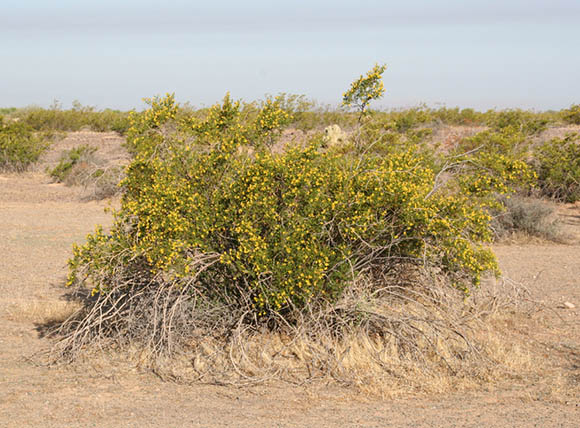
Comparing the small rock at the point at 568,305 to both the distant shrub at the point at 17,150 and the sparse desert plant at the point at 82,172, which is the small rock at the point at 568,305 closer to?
the sparse desert plant at the point at 82,172

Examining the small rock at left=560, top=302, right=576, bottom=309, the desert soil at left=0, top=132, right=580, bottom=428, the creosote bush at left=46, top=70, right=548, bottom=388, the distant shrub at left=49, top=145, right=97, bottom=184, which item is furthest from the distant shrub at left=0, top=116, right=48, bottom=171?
the small rock at left=560, top=302, right=576, bottom=309

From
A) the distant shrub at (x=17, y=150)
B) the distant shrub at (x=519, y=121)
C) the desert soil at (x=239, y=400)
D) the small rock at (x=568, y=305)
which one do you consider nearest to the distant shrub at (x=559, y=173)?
the distant shrub at (x=519, y=121)

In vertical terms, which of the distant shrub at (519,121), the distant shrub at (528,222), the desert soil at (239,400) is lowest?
the distant shrub at (528,222)

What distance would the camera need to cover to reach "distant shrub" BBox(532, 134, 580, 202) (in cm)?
1883

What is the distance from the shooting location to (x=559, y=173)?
1881 centimetres

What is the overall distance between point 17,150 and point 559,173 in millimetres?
19117

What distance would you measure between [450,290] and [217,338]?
2684mm

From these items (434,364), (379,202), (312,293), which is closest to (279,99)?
(379,202)

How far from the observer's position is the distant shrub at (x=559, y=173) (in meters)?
18.8

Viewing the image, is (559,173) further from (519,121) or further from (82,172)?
(82,172)

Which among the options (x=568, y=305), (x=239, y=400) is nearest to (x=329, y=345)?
(x=239, y=400)

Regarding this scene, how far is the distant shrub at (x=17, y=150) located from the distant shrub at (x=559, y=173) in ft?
60.1

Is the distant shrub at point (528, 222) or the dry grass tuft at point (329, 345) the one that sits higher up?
the dry grass tuft at point (329, 345)

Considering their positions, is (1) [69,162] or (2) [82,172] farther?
(1) [69,162]
